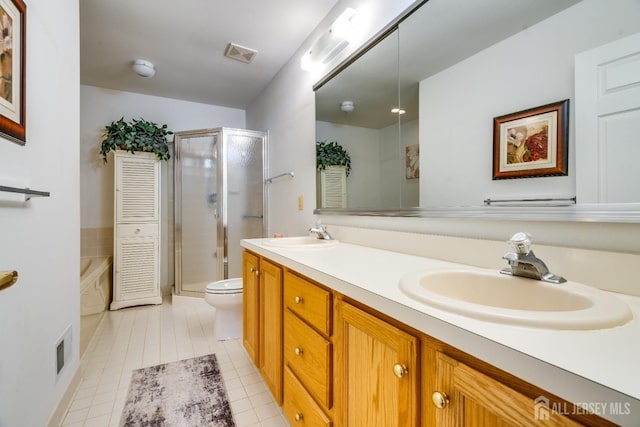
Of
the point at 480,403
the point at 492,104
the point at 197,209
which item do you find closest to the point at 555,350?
the point at 480,403

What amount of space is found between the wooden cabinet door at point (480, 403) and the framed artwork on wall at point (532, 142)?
0.68 metres

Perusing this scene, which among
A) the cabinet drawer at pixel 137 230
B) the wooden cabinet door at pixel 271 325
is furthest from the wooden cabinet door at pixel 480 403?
the cabinet drawer at pixel 137 230

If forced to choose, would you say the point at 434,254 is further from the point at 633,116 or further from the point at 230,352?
the point at 230,352

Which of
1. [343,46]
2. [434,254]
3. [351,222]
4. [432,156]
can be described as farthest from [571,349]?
[343,46]

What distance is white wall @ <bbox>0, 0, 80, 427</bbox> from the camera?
0.94 meters

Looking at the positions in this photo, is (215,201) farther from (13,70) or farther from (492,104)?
(492,104)

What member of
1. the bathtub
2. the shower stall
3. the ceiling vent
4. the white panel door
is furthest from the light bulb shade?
the white panel door

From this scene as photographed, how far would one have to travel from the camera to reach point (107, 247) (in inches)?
122

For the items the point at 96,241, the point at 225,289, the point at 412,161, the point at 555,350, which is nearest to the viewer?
the point at 555,350

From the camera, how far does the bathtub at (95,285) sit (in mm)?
2422

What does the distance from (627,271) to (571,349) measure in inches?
17.7

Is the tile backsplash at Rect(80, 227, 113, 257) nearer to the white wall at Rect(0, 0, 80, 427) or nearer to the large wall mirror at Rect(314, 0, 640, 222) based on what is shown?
the white wall at Rect(0, 0, 80, 427)

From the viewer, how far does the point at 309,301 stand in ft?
3.23

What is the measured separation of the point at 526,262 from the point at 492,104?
1.88ft
